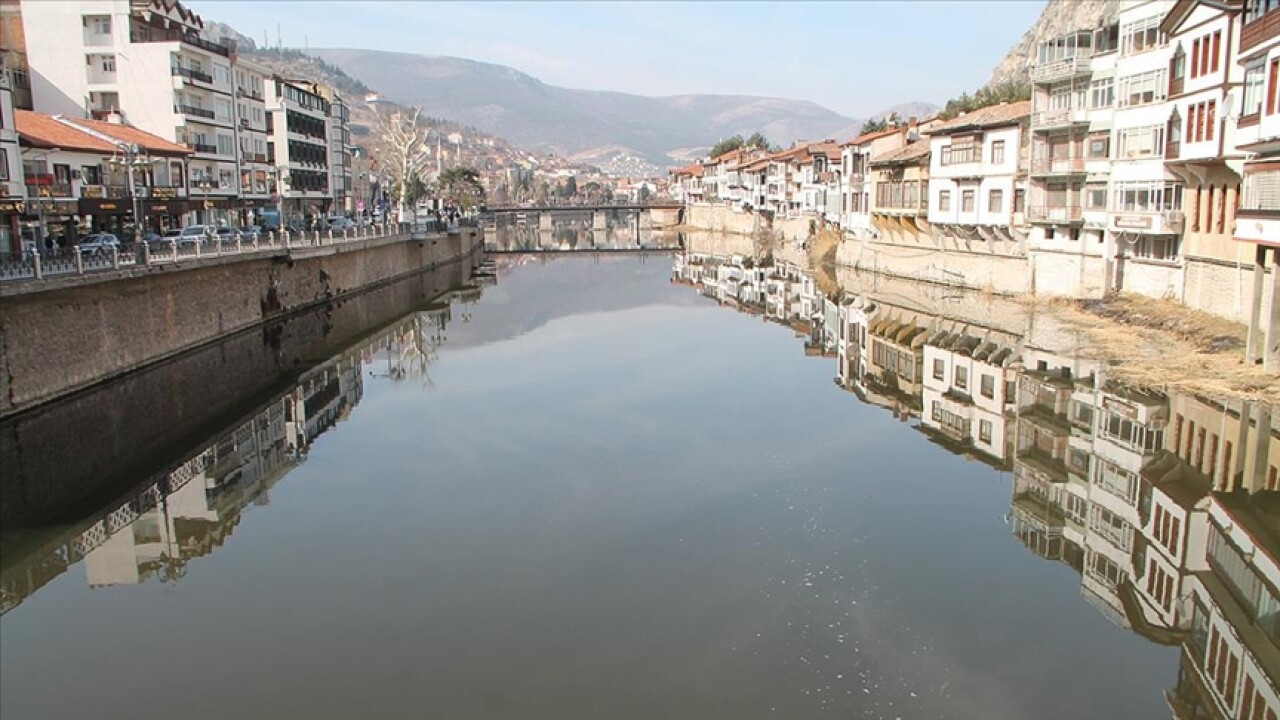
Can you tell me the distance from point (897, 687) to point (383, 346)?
98.7ft

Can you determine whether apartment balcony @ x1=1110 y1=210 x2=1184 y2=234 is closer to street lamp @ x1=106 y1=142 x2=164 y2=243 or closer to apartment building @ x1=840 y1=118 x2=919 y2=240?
apartment building @ x1=840 y1=118 x2=919 y2=240

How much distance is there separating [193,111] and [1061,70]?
149 feet

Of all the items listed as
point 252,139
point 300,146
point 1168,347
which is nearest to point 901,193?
point 1168,347

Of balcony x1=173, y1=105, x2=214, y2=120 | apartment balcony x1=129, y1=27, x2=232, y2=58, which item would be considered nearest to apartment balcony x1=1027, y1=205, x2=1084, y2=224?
balcony x1=173, y1=105, x2=214, y2=120

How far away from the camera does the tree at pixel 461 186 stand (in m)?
123

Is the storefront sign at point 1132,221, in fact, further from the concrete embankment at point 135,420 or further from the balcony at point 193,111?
the balcony at point 193,111

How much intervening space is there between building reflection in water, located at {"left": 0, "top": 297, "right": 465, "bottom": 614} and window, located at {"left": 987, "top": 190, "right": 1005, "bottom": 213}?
2867 centimetres

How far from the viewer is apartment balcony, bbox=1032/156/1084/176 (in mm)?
40281

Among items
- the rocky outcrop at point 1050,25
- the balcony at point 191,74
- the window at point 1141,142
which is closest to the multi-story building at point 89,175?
the balcony at point 191,74

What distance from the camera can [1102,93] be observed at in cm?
3891

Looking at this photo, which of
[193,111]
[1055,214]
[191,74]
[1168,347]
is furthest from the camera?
[193,111]

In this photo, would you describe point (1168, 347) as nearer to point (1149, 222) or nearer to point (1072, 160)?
point (1149, 222)

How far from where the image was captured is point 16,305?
21875 millimetres

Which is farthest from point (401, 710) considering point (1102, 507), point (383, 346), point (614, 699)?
point (383, 346)
